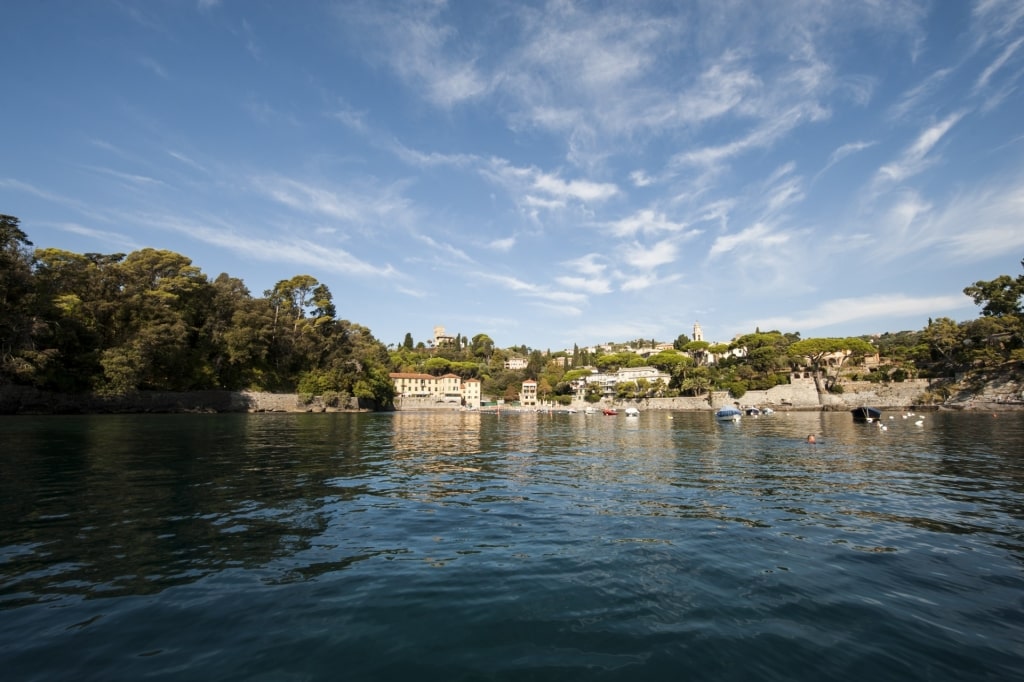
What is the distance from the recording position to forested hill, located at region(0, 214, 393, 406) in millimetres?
49344

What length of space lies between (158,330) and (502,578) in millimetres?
69651

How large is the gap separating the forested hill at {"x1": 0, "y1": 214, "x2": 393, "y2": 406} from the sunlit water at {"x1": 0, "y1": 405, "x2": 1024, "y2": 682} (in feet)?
156

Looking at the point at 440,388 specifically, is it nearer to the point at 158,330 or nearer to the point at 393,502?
the point at 158,330

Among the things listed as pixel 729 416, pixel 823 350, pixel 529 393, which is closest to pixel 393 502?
pixel 729 416

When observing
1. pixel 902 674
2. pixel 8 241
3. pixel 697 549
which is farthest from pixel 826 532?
pixel 8 241

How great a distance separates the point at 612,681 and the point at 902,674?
3.13 m

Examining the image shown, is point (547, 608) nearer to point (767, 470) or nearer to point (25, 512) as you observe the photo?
point (25, 512)

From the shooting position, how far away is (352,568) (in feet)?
26.3

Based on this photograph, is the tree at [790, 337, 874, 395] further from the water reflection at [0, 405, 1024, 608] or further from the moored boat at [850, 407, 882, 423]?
the water reflection at [0, 405, 1024, 608]

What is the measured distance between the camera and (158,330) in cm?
6106

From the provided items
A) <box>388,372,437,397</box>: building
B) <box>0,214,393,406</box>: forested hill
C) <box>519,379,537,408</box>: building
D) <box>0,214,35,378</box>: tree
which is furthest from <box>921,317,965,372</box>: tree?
<box>0,214,35,378</box>: tree

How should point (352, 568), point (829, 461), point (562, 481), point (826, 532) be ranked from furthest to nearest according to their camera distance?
1. point (829, 461)
2. point (562, 481)
3. point (826, 532)
4. point (352, 568)

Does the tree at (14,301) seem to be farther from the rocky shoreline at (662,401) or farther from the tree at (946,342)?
the tree at (946,342)

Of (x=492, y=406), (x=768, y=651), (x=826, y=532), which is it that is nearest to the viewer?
(x=768, y=651)
